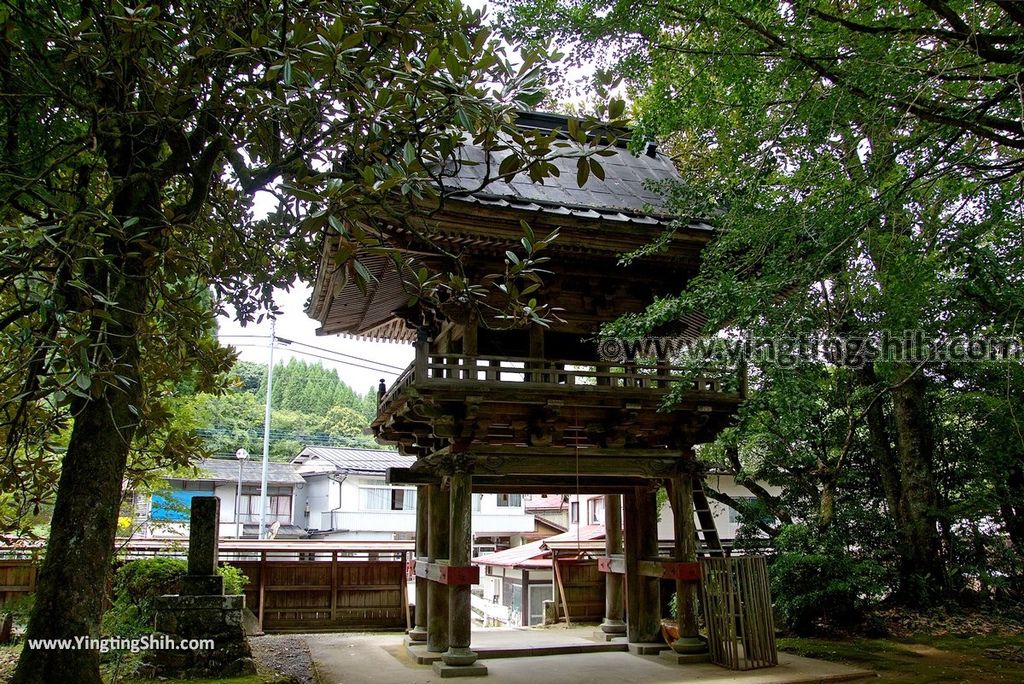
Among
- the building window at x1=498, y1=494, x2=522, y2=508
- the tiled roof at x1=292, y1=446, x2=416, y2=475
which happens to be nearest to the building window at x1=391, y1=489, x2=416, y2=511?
the tiled roof at x1=292, y1=446, x2=416, y2=475

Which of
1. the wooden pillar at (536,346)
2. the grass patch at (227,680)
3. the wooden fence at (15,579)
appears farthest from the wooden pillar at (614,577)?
the wooden fence at (15,579)

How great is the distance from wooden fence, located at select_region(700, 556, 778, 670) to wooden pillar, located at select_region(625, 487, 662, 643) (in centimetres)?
150

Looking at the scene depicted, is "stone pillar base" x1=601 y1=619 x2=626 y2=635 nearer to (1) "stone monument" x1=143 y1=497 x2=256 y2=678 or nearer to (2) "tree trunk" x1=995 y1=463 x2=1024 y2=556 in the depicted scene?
(1) "stone monument" x1=143 y1=497 x2=256 y2=678

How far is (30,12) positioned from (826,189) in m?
6.70

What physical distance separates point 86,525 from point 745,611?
7.39 m

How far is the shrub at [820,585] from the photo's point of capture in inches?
428

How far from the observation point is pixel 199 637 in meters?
7.05

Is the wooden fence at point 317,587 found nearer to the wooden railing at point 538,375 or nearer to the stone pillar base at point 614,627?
the stone pillar base at point 614,627

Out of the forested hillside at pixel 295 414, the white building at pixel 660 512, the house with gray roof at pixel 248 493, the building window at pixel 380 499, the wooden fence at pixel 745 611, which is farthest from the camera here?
the forested hillside at pixel 295 414

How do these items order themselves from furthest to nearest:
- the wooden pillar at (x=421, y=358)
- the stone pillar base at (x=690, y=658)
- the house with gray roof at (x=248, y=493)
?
the house with gray roof at (x=248, y=493) < the stone pillar base at (x=690, y=658) < the wooden pillar at (x=421, y=358)

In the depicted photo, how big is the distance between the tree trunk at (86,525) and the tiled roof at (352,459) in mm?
24315

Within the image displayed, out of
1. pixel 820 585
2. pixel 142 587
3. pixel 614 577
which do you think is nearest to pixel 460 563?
pixel 614 577

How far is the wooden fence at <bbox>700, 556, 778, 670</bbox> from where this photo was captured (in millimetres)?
8609

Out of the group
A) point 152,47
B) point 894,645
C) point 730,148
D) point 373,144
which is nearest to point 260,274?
point 152,47
